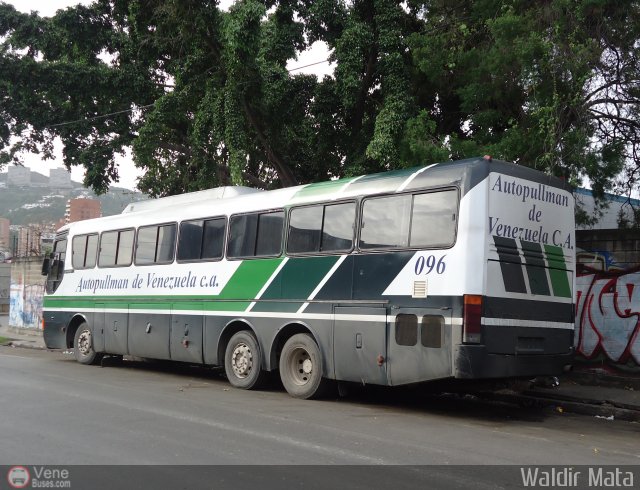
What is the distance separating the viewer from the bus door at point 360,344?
31.9 ft

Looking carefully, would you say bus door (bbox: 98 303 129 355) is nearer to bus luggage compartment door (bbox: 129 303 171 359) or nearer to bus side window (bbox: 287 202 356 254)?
bus luggage compartment door (bbox: 129 303 171 359)

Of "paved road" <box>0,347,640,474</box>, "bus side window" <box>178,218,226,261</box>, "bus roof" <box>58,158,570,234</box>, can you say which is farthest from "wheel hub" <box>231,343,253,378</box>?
"bus roof" <box>58,158,570,234</box>

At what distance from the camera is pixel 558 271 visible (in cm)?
1014

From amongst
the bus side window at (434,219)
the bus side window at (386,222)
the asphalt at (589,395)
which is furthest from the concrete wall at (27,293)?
the bus side window at (434,219)

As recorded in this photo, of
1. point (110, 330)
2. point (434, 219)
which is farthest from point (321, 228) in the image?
point (110, 330)

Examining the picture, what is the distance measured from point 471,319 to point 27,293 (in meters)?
22.7

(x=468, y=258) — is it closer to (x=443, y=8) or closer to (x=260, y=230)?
(x=260, y=230)

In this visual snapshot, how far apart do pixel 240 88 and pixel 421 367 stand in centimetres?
960

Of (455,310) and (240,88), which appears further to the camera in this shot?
(240,88)

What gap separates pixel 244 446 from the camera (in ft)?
23.8

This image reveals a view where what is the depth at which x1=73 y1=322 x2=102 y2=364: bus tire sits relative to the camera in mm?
16188

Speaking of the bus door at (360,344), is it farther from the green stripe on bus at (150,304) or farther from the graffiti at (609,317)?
the graffiti at (609,317)

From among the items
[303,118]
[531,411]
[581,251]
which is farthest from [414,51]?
[531,411]

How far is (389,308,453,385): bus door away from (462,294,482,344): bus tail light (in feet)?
0.76
